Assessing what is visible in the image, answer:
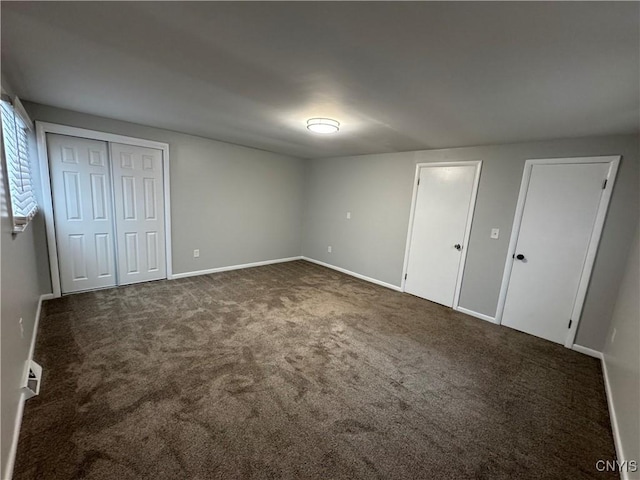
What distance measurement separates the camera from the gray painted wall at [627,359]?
5.26 feet

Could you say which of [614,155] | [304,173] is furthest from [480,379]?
[304,173]

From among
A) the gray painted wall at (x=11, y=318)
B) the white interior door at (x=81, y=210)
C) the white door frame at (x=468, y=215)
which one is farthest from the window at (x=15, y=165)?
the white door frame at (x=468, y=215)

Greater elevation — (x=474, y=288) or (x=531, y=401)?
(x=474, y=288)

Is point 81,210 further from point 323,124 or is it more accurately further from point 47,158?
point 323,124

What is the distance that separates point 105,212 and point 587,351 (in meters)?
6.01

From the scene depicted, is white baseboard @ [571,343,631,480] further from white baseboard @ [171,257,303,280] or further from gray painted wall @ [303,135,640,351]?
white baseboard @ [171,257,303,280]

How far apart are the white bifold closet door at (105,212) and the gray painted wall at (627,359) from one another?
16.8ft

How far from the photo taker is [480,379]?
2338 millimetres

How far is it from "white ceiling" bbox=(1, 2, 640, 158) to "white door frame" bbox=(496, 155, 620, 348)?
0.30 meters

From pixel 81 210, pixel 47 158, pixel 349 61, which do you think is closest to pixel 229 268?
pixel 81 210

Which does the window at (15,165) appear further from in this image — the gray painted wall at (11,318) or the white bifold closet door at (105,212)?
the white bifold closet door at (105,212)

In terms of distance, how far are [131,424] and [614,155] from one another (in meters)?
4.69

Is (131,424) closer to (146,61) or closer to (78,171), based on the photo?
(146,61)

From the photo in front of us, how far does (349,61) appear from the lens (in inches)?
63.1
